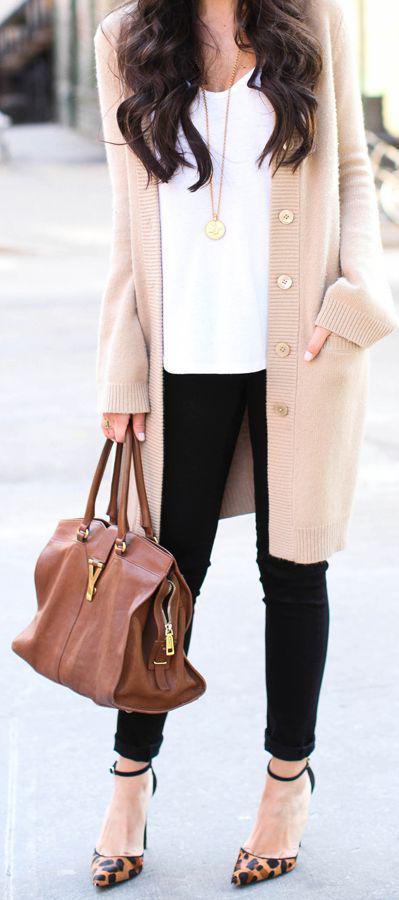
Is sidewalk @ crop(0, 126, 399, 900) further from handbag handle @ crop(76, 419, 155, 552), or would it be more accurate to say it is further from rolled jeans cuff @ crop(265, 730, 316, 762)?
handbag handle @ crop(76, 419, 155, 552)

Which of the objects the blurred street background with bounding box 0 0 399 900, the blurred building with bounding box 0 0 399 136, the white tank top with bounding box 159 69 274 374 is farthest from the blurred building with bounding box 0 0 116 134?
the white tank top with bounding box 159 69 274 374

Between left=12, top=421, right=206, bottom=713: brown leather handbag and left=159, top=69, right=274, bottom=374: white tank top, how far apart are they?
0.25 meters

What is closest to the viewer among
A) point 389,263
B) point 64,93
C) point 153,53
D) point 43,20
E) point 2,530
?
point 153,53

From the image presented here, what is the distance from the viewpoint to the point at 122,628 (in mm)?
2170

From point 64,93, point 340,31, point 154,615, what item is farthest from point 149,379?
point 64,93

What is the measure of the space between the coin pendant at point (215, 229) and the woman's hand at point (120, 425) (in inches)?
14.5

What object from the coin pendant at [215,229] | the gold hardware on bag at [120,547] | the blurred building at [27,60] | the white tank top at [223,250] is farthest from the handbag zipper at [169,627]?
the blurred building at [27,60]

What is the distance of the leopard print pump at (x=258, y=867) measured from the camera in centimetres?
236

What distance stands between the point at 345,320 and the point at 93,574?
0.66 m

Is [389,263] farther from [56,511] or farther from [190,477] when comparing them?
[190,477]

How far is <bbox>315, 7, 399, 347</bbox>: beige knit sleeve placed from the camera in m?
2.16

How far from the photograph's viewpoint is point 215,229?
214 centimetres

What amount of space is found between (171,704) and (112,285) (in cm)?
80

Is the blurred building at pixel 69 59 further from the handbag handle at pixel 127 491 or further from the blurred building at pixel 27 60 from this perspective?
the handbag handle at pixel 127 491
